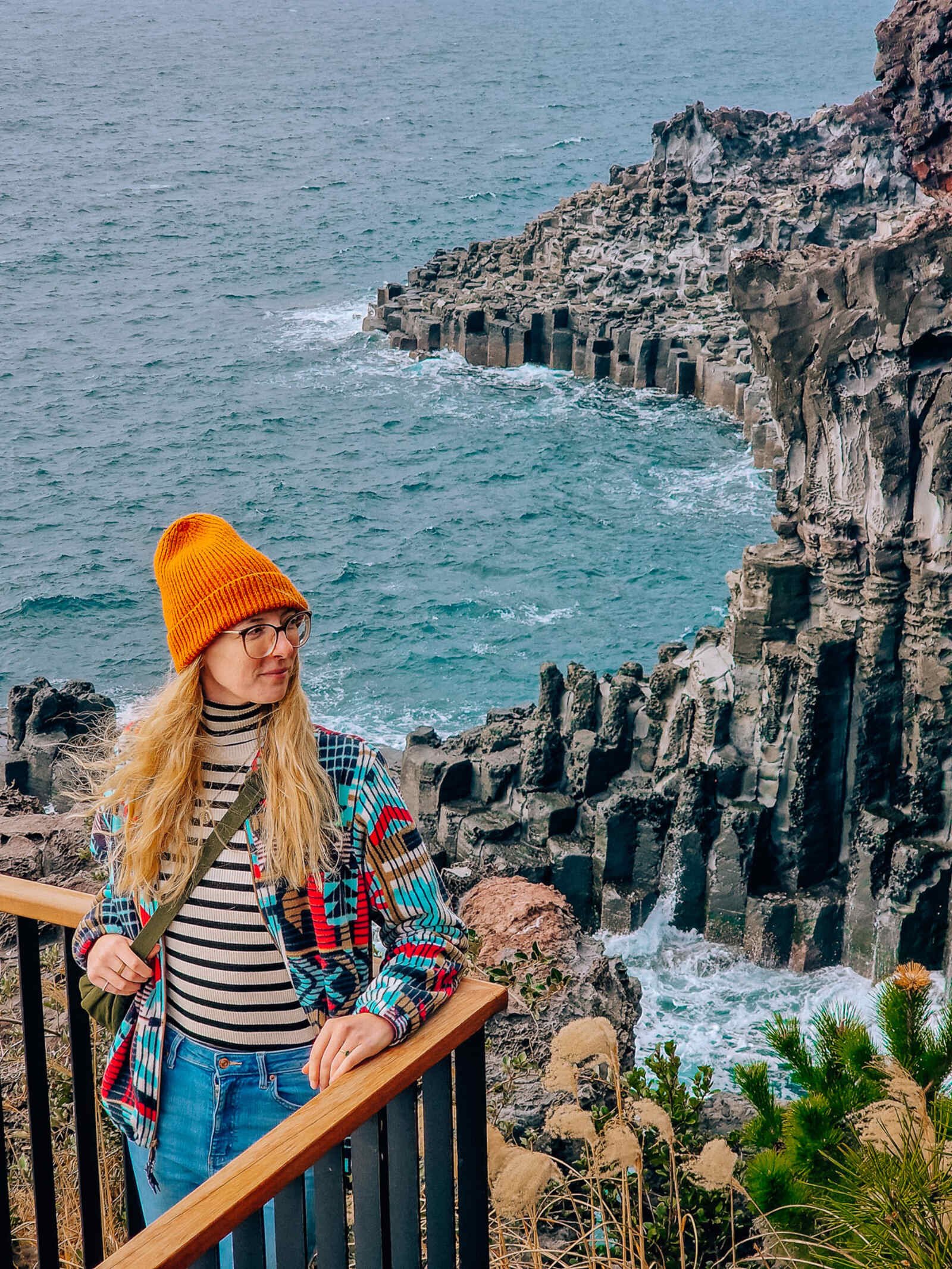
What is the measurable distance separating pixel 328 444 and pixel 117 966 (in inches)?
2323

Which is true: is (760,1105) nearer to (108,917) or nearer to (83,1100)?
(83,1100)

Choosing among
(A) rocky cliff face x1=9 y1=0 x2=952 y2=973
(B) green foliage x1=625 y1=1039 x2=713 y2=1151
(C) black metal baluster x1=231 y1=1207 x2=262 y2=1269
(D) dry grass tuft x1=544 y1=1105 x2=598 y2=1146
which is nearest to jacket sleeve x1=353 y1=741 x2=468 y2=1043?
(C) black metal baluster x1=231 y1=1207 x2=262 y2=1269

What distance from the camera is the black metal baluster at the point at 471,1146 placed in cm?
469

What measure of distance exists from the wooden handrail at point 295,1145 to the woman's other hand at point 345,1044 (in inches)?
1.4

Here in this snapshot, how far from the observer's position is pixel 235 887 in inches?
205

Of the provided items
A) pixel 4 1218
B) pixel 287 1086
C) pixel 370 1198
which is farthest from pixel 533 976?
pixel 370 1198

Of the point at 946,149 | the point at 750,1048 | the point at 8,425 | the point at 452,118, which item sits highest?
the point at 452,118

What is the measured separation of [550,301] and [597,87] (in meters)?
108

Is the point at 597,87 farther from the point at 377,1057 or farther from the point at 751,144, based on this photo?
the point at 377,1057

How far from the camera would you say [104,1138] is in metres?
8.99

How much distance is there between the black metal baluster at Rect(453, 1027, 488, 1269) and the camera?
4691 mm

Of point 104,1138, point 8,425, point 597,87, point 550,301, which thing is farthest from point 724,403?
point 597,87

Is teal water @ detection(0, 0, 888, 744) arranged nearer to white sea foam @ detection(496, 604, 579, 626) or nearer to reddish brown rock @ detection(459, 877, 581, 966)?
white sea foam @ detection(496, 604, 579, 626)

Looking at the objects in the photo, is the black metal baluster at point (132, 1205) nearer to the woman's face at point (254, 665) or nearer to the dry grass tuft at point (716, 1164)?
the woman's face at point (254, 665)
